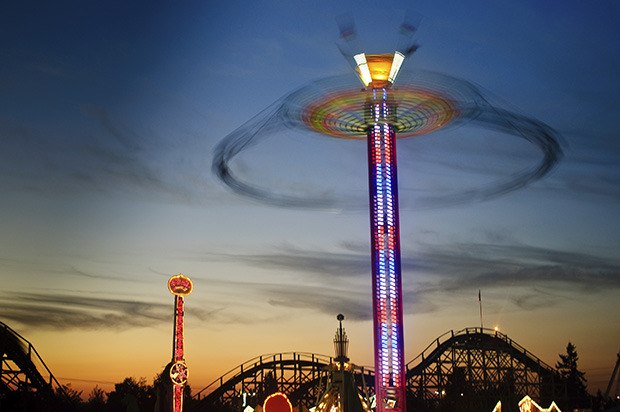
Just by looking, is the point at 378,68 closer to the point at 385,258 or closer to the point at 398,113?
the point at 398,113

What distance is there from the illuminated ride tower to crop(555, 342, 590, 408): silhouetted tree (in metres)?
34.1

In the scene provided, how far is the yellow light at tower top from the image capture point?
29.2 m

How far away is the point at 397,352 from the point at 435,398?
31222 mm

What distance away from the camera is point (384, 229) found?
28.0 meters

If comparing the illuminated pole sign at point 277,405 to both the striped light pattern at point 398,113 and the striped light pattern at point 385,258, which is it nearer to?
the striped light pattern at point 385,258

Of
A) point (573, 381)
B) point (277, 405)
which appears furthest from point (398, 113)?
point (573, 381)

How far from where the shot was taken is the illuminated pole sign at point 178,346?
31797mm

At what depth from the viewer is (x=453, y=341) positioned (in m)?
56.2

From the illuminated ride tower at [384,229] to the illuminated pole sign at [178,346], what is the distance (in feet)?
26.7

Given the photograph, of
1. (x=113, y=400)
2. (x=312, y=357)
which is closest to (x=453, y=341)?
(x=312, y=357)

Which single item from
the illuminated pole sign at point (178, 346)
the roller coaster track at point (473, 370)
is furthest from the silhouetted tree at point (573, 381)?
the illuminated pole sign at point (178, 346)

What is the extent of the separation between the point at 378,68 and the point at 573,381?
152 ft

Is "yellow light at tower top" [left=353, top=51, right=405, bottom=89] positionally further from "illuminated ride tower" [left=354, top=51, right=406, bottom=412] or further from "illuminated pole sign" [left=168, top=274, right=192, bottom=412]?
"illuminated pole sign" [left=168, top=274, right=192, bottom=412]

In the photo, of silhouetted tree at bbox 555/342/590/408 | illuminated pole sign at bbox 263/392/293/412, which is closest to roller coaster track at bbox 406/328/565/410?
silhouetted tree at bbox 555/342/590/408
